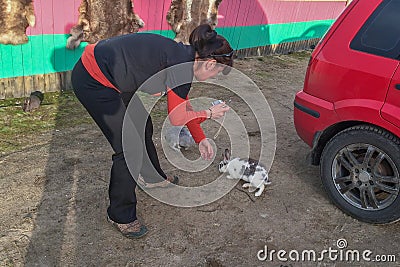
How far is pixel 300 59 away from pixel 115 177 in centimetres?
824

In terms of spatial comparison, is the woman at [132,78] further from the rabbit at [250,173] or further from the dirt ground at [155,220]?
the rabbit at [250,173]

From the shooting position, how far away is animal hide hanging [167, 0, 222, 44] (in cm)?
711

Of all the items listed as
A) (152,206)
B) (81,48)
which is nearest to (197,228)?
(152,206)

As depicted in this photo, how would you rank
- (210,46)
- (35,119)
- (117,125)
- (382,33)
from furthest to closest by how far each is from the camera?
(35,119)
(382,33)
(117,125)
(210,46)

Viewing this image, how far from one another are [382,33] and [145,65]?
2097mm

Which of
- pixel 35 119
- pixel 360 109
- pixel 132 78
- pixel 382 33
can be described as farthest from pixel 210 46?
pixel 35 119

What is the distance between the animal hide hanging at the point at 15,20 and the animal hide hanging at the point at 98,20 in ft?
2.17

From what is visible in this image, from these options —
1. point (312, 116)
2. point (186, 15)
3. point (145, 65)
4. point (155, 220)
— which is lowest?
point (155, 220)

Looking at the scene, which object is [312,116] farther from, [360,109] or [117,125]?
[117,125]

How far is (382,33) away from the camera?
3.45 meters

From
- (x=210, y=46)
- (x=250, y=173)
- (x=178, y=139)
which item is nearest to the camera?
(x=210, y=46)

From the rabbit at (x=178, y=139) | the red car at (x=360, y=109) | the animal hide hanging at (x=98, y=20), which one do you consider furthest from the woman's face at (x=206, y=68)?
the animal hide hanging at (x=98, y=20)

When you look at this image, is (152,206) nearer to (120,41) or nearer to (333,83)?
(120,41)

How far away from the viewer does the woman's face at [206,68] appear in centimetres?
276
